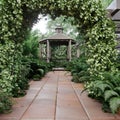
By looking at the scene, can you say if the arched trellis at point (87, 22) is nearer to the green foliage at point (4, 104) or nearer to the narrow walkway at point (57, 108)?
the narrow walkway at point (57, 108)

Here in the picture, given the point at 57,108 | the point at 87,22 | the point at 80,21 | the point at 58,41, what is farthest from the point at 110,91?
the point at 58,41

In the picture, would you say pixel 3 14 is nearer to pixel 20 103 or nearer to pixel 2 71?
pixel 2 71

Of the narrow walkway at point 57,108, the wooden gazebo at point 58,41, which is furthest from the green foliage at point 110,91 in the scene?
the wooden gazebo at point 58,41

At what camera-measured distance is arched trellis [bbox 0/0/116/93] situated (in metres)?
7.69

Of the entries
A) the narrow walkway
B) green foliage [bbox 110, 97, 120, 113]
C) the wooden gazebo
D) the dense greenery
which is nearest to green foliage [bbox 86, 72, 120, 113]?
green foliage [bbox 110, 97, 120, 113]

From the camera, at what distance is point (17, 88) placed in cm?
826

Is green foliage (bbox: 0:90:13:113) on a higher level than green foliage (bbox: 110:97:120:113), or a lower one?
lower

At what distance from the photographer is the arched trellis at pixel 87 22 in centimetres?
769

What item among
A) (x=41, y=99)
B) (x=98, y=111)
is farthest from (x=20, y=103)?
(x=98, y=111)

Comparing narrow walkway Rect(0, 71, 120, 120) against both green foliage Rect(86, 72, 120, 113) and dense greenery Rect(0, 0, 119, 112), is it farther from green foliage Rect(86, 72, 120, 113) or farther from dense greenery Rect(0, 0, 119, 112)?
dense greenery Rect(0, 0, 119, 112)

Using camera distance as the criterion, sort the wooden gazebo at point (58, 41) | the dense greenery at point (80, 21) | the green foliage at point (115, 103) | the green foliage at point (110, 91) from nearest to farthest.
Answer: the green foliage at point (115, 103), the green foliage at point (110, 91), the dense greenery at point (80, 21), the wooden gazebo at point (58, 41)

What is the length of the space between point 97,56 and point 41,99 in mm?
1634

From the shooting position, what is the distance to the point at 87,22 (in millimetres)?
8000

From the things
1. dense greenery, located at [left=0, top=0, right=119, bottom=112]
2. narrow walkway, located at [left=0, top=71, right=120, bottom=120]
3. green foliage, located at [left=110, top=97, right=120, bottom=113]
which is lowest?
narrow walkway, located at [left=0, top=71, right=120, bottom=120]
